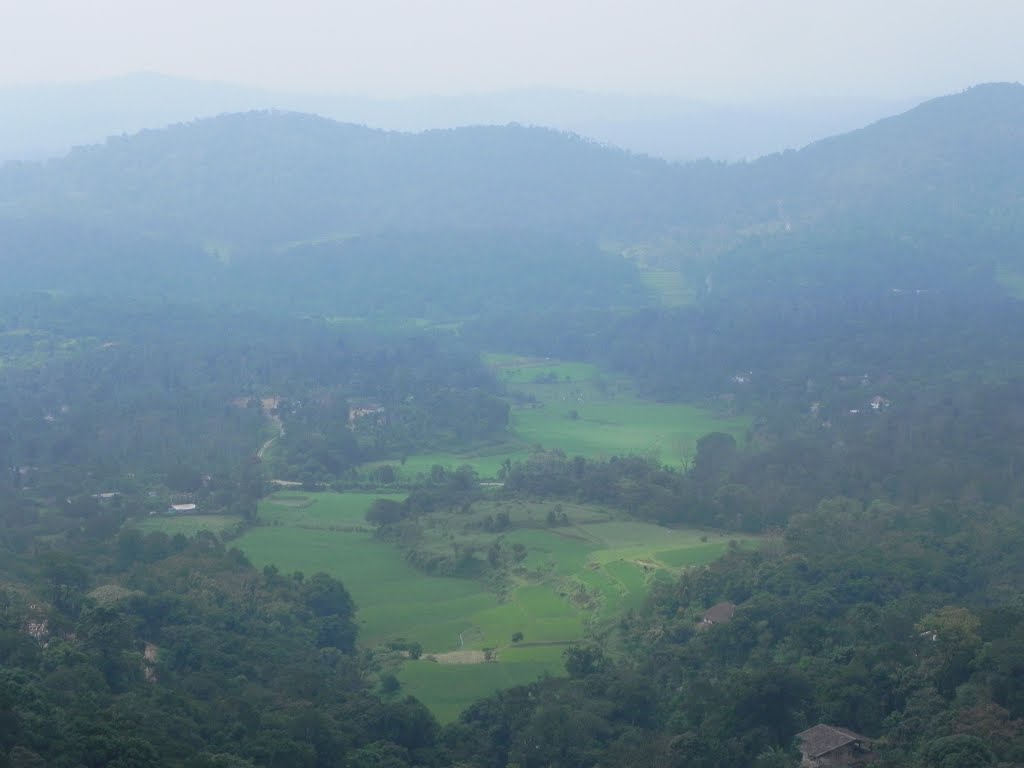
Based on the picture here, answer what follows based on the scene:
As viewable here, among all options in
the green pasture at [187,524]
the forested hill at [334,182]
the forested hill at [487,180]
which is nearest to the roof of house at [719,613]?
the green pasture at [187,524]

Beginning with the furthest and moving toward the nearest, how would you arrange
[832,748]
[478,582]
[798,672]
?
[478,582] → [798,672] → [832,748]

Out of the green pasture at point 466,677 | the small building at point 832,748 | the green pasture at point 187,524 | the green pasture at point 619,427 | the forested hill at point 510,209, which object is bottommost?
the green pasture at point 619,427

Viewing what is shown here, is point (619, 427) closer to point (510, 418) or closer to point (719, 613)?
point (510, 418)

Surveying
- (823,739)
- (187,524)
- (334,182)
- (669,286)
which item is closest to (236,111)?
(334,182)

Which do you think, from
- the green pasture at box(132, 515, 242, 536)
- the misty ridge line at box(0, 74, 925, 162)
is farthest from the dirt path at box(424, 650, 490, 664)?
the misty ridge line at box(0, 74, 925, 162)

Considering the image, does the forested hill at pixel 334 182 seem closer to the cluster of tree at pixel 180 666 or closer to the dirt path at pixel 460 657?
the cluster of tree at pixel 180 666
